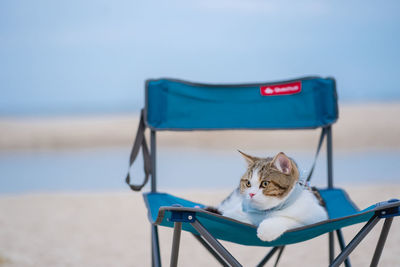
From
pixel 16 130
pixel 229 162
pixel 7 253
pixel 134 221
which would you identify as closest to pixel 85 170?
pixel 229 162

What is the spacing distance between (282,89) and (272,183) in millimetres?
888

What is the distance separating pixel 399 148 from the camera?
773cm

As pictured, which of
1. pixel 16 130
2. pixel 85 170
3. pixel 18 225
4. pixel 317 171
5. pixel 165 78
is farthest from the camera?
pixel 16 130

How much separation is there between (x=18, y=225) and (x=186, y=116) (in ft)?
5.67

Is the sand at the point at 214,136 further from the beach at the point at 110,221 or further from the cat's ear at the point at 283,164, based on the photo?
the cat's ear at the point at 283,164

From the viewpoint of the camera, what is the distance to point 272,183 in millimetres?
1521

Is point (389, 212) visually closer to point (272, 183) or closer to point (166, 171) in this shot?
point (272, 183)

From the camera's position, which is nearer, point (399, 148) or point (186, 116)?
point (186, 116)

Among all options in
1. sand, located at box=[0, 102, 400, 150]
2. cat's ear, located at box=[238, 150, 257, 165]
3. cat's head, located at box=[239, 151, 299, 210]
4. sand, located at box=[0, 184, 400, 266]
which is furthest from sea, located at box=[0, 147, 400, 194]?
cat's head, located at box=[239, 151, 299, 210]

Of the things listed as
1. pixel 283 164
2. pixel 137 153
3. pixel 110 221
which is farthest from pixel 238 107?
pixel 110 221

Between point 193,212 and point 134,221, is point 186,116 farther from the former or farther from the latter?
point 134,221

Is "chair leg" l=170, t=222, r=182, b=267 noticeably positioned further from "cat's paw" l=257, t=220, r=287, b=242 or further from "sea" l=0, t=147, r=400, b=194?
"sea" l=0, t=147, r=400, b=194

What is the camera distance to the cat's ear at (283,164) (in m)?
1.51

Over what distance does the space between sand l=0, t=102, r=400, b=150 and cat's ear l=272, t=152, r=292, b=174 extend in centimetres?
697
